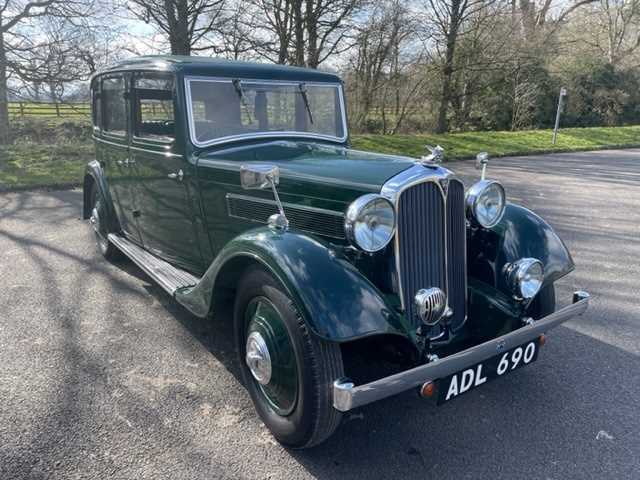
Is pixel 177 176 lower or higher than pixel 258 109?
lower

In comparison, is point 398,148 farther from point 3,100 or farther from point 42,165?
point 3,100

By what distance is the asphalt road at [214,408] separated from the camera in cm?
226

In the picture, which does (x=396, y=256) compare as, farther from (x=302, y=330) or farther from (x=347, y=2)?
(x=347, y=2)

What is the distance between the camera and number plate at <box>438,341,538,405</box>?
86.7 inches

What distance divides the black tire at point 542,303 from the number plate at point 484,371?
546 millimetres

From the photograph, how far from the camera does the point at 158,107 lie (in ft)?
12.0

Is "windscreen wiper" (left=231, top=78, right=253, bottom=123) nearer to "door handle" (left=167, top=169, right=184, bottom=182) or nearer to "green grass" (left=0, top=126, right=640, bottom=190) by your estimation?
"door handle" (left=167, top=169, right=184, bottom=182)

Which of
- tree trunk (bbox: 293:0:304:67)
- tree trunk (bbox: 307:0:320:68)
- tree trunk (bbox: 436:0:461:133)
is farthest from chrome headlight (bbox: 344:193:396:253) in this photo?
tree trunk (bbox: 436:0:461:133)

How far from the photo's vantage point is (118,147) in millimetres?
4336

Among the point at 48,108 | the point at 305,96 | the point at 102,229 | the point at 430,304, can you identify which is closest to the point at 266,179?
the point at 430,304

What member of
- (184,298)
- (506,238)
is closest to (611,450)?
(506,238)

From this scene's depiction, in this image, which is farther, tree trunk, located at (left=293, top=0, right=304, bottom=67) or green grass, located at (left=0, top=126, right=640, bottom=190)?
tree trunk, located at (left=293, top=0, right=304, bottom=67)

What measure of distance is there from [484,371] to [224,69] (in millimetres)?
2605

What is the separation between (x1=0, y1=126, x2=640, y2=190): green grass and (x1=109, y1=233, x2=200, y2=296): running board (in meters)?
5.01
